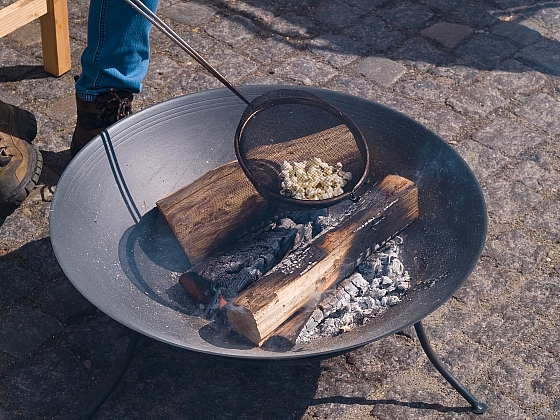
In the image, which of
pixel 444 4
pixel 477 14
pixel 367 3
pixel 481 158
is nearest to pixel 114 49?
pixel 481 158

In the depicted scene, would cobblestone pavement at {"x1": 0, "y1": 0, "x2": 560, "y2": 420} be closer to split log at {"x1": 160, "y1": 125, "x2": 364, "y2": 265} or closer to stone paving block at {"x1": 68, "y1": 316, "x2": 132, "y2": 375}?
stone paving block at {"x1": 68, "y1": 316, "x2": 132, "y2": 375}

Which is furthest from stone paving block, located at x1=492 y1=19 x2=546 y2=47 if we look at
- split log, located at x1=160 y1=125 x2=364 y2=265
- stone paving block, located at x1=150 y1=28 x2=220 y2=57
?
split log, located at x1=160 y1=125 x2=364 y2=265

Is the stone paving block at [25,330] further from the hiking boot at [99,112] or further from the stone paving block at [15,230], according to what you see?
the hiking boot at [99,112]

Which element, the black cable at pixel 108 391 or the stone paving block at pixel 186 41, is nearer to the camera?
the black cable at pixel 108 391

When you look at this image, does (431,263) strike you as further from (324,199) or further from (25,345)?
(25,345)

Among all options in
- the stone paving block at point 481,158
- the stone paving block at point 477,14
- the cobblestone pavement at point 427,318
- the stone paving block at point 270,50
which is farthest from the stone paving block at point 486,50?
the stone paving block at point 270,50

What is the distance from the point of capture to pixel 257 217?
261 centimetres

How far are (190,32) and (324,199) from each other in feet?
7.39

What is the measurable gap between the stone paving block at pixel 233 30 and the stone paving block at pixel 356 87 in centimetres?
68

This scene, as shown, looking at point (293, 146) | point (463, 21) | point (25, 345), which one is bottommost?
point (25, 345)

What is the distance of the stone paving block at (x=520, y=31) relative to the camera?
434 centimetres

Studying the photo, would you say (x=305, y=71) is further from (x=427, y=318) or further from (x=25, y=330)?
(x=25, y=330)

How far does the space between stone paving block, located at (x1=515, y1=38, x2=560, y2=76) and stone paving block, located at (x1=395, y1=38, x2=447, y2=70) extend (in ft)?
1.63

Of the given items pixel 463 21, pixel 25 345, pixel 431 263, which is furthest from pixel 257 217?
pixel 463 21
